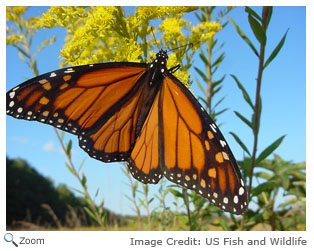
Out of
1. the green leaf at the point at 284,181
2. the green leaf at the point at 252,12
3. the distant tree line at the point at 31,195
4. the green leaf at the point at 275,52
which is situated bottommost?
the distant tree line at the point at 31,195

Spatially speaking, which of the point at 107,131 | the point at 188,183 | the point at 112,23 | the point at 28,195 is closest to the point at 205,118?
the point at 188,183

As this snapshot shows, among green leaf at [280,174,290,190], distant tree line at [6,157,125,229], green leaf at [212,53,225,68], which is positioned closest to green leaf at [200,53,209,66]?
green leaf at [212,53,225,68]

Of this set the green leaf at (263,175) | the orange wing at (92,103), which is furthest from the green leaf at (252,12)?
the green leaf at (263,175)

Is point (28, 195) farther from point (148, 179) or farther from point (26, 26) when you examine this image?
point (148, 179)

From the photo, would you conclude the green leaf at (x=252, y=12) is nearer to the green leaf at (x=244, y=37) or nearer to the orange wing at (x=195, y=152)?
the green leaf at (x=244, y=37)

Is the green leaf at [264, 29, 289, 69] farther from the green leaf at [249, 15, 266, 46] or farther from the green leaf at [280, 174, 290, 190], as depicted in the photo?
the green leaf at [280, 174, 290, 190]

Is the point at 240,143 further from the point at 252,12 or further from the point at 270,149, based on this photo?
the point at 252,12
